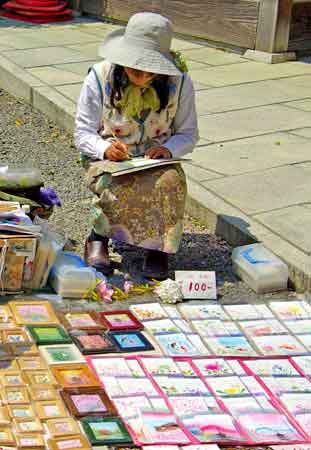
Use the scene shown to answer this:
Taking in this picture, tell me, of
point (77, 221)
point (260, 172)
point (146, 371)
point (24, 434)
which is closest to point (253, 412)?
point (146, 371)

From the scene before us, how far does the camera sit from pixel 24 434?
3.30m

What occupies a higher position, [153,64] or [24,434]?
[153,64]

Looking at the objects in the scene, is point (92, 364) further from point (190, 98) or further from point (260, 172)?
point (260, 172)

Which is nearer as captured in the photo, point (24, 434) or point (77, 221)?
point (24, 434)

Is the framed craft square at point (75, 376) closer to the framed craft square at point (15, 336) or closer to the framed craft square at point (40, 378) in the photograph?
the framed craft square at point (40, 378)

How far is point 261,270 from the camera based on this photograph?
4621 millimetres

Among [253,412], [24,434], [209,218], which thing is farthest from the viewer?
[209,218]

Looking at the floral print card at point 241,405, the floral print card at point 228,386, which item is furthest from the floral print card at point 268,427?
the floral print card at point 228,386

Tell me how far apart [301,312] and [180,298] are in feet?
1.94

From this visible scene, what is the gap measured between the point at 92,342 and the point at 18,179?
1.10m

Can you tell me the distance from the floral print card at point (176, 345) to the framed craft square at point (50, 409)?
0.66 meters

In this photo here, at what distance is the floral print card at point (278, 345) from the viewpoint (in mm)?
4113

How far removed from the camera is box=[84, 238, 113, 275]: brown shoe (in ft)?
15.3

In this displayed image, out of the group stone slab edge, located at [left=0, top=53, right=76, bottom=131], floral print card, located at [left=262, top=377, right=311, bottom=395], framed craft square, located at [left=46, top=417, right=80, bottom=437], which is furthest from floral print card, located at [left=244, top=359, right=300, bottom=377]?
stone slab edge, located at [left=0, top=53, right=76, bottom=131]
